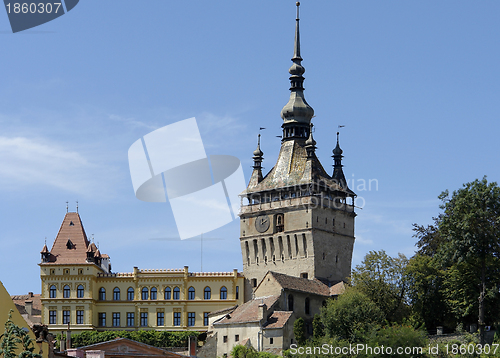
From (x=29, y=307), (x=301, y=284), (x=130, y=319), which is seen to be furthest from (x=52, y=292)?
(x=301, y=284)

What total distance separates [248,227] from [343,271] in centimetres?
1137

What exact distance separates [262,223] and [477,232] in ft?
107

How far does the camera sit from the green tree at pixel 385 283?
88250 millimetres

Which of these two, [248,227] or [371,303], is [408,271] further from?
[248,227]

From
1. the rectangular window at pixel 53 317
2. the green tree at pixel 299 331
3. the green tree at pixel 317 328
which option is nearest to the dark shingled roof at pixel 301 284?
the green tree at pixel 317 328

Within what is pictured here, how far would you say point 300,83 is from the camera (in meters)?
117

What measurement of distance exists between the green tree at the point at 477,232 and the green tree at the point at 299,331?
13.7m

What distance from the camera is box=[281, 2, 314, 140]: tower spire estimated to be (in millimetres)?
114375

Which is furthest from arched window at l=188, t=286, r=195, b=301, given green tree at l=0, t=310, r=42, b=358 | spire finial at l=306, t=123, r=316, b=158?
green tree at l=0, t=310, r=42, b=358

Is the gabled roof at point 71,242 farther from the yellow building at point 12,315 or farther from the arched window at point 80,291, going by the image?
the yellow building at point 12,315

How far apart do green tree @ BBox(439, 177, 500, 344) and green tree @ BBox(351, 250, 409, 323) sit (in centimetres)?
606

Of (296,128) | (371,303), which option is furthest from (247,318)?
(296,128)

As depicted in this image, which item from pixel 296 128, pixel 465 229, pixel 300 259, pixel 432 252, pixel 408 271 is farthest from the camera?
pixel 296 128

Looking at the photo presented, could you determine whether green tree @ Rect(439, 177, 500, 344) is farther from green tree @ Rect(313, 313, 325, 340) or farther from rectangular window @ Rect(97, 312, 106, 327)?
rectangular window @ Rect(97, 312, 106, 327)
